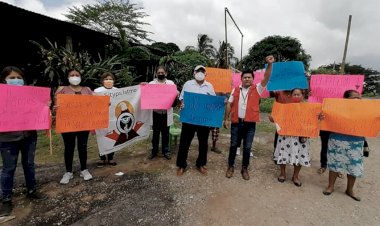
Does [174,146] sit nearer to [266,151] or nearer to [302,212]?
[266,151]

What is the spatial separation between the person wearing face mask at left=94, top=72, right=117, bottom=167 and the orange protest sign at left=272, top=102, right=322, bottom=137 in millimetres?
2822

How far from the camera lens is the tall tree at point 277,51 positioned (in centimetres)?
2859

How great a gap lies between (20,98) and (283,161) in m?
3.80

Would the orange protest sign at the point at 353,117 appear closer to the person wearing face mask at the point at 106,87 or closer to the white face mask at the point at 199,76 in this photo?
the white face mask at the point at 199,76

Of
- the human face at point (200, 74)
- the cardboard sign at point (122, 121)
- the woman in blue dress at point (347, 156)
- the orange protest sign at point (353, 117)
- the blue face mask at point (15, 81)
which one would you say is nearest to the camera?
the blue face mask at point (15, 81)

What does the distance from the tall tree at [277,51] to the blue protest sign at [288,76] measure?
25.2m

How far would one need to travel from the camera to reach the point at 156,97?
478cm

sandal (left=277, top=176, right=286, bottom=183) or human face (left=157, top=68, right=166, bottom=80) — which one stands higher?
human face (left=157, top=68, right=166, bottom=80)

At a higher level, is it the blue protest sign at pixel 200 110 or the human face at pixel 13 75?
the human face at pixel 13 75

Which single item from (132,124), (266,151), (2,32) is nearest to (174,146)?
(132,124)

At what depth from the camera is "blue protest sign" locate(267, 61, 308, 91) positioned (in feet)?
13.6

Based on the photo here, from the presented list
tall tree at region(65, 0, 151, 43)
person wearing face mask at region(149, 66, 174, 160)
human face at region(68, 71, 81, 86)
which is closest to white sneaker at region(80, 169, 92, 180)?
person wearing face mask at region(149, 66, 174, 160)

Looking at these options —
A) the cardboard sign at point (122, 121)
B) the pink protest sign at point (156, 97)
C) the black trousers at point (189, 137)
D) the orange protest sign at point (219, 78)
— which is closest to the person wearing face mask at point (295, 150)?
the black trousers at point (189, 137)

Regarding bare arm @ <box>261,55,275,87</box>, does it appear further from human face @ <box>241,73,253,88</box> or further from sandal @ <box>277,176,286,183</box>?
sandal @ <box>277,176,286,183</box>
